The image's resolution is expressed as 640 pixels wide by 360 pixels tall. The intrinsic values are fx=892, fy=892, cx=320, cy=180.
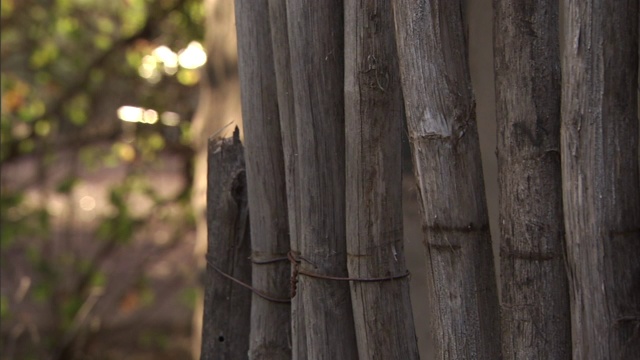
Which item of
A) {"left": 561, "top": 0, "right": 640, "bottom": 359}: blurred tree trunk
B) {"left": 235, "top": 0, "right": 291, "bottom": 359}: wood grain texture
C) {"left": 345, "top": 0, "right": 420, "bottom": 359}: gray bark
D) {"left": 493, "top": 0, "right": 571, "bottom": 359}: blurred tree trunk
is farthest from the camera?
{"left": 235, "top": 0, "right": 291, "bottom": 359}: wood grain texture

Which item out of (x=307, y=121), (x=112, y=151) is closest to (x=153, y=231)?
(x=112, y=151)

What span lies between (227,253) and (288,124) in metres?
0.54

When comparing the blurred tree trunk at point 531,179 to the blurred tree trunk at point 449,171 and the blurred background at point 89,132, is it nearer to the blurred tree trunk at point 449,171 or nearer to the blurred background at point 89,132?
the blurred tree trunk at point 449,171

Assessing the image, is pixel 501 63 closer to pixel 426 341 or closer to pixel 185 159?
pixel 426 341

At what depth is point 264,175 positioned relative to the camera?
204 centimetres

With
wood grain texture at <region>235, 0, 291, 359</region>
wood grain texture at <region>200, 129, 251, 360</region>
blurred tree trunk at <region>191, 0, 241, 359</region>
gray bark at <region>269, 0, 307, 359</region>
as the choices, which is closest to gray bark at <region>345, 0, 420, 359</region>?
gray bark at <region>269, 0, 307, 359</region>

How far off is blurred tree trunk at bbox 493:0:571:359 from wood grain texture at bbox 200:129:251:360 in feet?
2.94

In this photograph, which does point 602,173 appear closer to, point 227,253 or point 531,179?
point 531,179

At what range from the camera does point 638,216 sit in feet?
4.60

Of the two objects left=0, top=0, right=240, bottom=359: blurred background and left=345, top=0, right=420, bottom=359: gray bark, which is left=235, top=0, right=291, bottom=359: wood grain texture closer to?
left=345, top=0, right=420, bottom=359: gray bark

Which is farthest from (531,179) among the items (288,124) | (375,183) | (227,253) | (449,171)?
(227,253)

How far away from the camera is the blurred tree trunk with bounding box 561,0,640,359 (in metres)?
1.36

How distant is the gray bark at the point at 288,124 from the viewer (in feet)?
6.21

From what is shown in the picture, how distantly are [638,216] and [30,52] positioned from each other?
5313 millimetres
